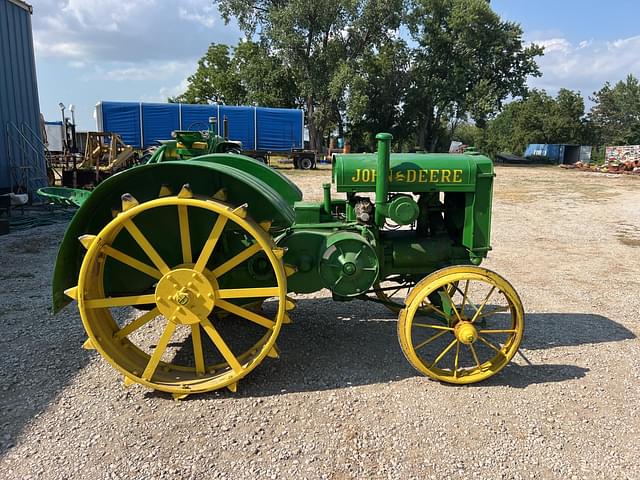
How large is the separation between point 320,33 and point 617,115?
33077 millimetres

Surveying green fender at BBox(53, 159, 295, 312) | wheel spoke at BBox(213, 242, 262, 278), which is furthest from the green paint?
wheel spoke at BBox(213, 242, 262, 278)

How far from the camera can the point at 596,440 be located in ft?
9.19

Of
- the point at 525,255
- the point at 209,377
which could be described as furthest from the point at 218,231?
the point at 525,255

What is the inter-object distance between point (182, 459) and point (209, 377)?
0.66m

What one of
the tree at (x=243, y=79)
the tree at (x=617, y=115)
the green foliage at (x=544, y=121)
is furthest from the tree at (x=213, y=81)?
the tree at (x=617, y=115)

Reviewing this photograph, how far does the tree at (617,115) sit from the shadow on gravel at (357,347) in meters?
44.4

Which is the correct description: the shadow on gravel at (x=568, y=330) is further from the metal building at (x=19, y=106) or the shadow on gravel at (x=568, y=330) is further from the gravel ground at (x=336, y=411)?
the metal building at (x=19, y=106)

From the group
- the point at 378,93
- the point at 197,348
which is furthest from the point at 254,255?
the point at 378,93

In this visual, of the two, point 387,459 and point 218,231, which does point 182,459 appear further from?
point 218,231

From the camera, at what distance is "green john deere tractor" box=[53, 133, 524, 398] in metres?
3.09

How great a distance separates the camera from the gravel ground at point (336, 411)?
257cm

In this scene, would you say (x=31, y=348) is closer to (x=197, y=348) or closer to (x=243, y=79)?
(x=197, y=348)

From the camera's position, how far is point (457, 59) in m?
32.1

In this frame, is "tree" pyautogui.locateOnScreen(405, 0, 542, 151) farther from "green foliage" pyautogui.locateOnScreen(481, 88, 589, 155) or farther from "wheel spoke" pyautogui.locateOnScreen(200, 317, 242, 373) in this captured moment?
"wheel spoke" pyautogui.locateOnScreen(200, 317, 242, 373)
